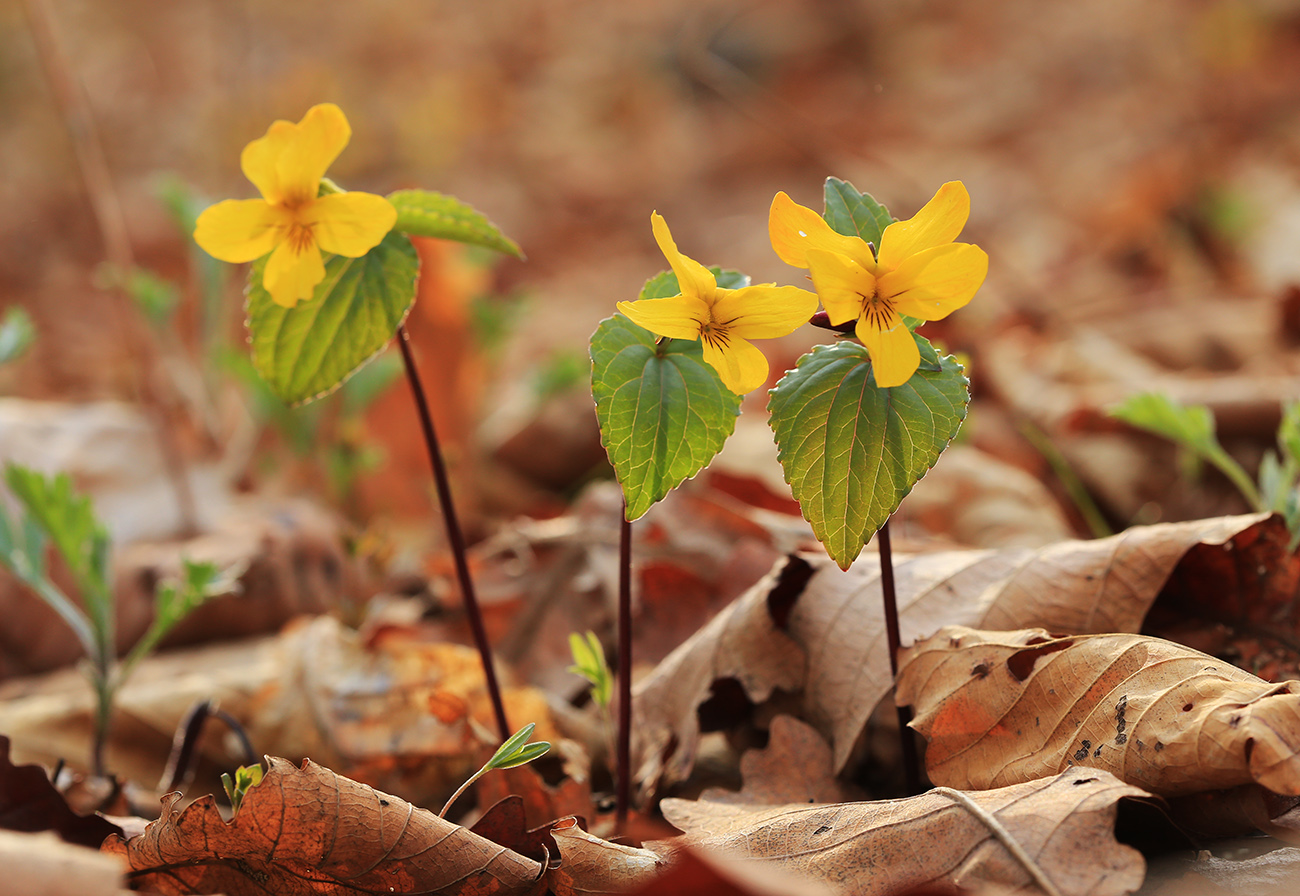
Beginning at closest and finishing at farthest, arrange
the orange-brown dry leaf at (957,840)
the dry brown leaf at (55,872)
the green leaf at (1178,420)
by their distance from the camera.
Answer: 1. the dry brown leaf at (55,872)
2. the orange-brown dry leaf at (957,840)
3. the green leaf at (1178,420)

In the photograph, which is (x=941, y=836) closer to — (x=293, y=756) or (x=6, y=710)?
(x=293, y=756)

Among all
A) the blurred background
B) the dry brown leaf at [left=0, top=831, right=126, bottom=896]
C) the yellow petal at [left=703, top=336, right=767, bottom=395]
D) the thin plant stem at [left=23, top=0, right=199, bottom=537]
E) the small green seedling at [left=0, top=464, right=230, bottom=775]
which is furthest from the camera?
the blurred background

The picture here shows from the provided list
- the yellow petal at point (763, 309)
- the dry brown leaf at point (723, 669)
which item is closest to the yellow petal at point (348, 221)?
the yellow petal at point (763, 309)

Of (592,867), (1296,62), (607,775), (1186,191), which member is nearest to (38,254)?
(607,775)

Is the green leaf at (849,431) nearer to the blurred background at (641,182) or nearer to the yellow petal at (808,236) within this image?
the yellow petal at (808,236)

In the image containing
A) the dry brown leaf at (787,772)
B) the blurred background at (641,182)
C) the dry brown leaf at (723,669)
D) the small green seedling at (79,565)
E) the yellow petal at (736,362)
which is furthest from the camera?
the blurred background at (641,182)

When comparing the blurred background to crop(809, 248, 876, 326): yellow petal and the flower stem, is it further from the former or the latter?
crop(809, 248, 876, 326): yellow petal

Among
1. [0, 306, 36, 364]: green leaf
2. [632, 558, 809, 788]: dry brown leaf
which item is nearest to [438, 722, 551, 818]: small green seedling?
[632, 558, 809, 788]: dry brown leaf

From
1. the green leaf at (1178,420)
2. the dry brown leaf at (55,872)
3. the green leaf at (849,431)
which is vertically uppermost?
the green leaf at (849,431)
